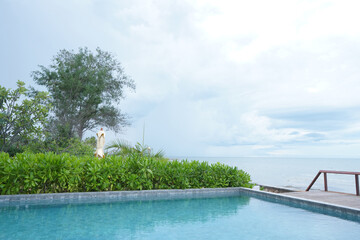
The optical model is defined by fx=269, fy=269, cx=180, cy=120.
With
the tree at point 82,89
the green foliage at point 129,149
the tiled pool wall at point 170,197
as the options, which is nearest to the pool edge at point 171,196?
the tiled pool wall at point 170,197

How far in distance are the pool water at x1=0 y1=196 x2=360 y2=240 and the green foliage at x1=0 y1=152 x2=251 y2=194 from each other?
0.73 metres

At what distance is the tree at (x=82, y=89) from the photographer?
19000mm

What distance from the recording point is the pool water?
189 inches

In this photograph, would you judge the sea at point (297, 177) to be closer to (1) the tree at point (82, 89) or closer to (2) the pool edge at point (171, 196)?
(2) the pool edge at point (171, 196)

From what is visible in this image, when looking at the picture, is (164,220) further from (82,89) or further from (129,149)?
(82,89)

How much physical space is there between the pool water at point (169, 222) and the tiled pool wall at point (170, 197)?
21 centimetres

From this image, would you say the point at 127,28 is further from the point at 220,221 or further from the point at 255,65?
the point at 220,221

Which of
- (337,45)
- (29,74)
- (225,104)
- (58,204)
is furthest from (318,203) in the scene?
(29,74)

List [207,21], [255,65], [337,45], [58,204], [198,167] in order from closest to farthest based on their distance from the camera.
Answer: [58,204] < [198,167] < [337,45] < [207,21] < [255,65]

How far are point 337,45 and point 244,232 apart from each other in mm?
11026

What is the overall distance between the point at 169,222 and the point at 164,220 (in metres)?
0.21

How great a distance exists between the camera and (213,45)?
1680 cm

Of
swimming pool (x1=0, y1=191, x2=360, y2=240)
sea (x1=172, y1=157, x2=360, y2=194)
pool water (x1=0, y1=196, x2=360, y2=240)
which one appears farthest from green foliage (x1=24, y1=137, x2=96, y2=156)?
pool water (x1=0, y1=196, x2=360, y2=240)

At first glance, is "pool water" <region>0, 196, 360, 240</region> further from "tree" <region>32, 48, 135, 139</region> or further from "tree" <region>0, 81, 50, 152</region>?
"tree" <region>32, 48, 135, 139</region>
